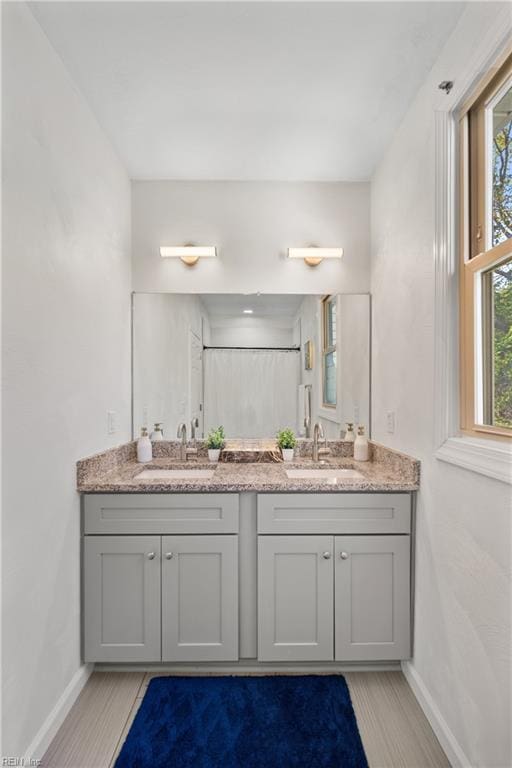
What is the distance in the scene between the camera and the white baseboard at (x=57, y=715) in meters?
1.46

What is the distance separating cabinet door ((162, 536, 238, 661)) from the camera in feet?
6.25

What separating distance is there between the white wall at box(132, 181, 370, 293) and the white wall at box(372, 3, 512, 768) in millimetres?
205

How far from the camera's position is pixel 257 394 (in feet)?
8.58

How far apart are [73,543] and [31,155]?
4.91ft

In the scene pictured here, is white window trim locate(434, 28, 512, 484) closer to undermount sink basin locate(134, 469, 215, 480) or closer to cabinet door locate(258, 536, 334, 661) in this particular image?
cabinet door locate(258, 536, 334, 661)

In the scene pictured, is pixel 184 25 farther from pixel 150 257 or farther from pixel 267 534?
pixel 267 534

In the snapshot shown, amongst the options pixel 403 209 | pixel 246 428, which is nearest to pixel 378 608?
pixel 246 428

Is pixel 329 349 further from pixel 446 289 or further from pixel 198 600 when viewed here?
pixel 198 600

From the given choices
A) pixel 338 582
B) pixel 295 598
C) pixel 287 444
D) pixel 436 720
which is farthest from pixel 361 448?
pixel 436 720

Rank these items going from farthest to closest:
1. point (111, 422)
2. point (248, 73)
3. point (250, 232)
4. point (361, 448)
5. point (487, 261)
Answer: point (250, 232) < point (361, 448) < point (111, 422) < point (248, 73) < point (487, 261)

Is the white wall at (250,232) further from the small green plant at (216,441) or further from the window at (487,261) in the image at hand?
the window at (487,261)

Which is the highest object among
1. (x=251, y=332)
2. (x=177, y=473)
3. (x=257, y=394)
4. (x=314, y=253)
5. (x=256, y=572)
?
(x=314, y=253)

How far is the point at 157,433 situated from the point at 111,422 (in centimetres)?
41

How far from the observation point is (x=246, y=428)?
261 cm
